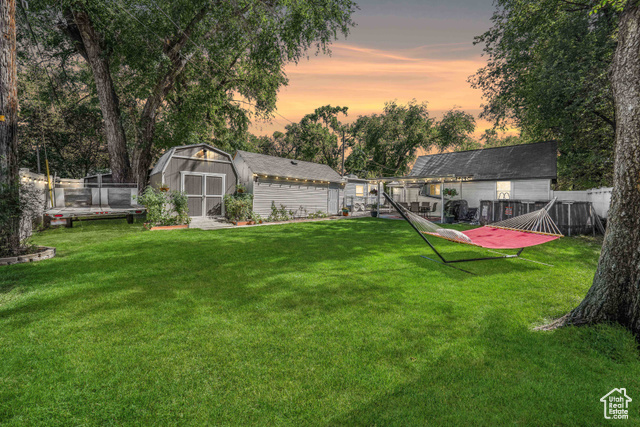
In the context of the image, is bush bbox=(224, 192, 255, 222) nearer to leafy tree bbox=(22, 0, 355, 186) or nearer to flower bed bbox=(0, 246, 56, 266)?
leafy tree bbox=(22, 0, 355, 186)

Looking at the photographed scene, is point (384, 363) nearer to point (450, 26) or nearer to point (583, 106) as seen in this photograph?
point (583, 106)

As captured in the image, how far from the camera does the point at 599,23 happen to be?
11367 mm

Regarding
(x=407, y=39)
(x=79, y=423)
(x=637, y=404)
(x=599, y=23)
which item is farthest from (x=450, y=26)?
(x=79, y=423)

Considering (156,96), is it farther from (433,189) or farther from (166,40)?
(433,189)

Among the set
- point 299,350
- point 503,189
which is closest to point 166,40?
point 299,350

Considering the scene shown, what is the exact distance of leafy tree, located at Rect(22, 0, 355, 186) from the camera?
447 inches

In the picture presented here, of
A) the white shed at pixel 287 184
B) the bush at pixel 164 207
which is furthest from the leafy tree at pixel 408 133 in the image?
the bush at pixel 164 207

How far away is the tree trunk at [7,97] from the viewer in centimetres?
527

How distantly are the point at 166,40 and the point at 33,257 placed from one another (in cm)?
1210

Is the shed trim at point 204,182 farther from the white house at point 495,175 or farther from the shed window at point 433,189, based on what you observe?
the shed window at point 433,189

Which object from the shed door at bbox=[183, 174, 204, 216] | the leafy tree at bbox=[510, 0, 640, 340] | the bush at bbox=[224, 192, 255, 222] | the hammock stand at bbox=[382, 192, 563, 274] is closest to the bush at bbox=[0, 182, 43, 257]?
the shed door at bbox=[183, 174, 204, 216]

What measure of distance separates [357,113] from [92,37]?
94.0 feet

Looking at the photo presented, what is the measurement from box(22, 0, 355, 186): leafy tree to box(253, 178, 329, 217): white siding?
6358 mm

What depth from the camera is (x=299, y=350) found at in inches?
97.2
